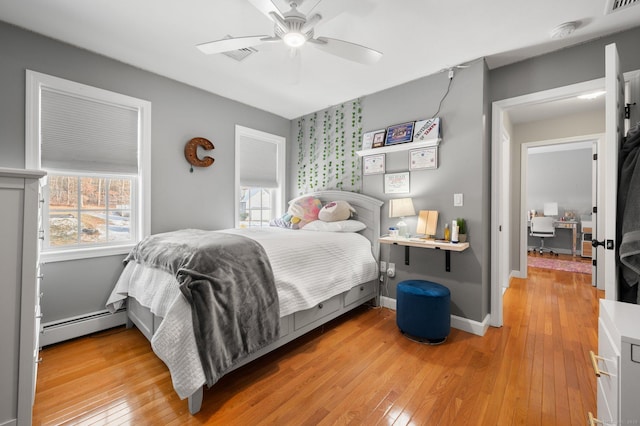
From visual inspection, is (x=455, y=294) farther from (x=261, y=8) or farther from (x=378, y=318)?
(x=261, y=8)

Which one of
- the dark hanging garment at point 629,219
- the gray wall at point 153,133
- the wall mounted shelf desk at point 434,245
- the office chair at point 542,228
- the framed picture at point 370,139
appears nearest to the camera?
the dark hanging garment at point 629,219

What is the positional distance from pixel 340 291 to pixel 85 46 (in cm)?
310

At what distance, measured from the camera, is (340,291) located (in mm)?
2506

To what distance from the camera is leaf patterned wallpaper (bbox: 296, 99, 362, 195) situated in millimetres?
3482

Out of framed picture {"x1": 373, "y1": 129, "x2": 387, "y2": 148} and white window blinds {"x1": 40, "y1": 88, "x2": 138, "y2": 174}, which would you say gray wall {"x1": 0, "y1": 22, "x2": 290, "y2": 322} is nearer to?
white window blinds {"x1": 40, "y1": 88, "x2": 138, "y2": 174}

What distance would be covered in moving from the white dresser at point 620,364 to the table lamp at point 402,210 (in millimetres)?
1766

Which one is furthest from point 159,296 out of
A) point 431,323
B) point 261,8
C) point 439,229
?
point 439,229

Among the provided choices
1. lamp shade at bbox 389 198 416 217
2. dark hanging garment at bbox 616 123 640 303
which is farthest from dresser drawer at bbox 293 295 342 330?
dark hanging garment at bbox 616 123 640 303

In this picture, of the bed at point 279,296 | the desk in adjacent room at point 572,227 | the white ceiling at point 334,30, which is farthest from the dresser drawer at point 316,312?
the desk in adjacent room at point 572,227

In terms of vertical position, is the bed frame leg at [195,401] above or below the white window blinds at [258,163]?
below

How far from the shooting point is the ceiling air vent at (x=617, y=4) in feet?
5.81

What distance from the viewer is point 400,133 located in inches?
118

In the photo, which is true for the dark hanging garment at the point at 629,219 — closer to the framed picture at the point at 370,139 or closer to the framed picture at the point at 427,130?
the framed picture at the point at 427,130

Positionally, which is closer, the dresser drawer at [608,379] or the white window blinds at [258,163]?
the dresser drawer at [608,379]
